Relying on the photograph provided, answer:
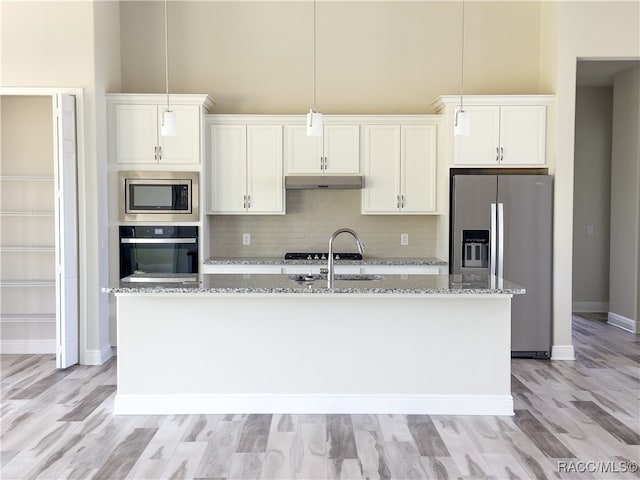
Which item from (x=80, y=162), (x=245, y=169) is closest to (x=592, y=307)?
(x=245, y=169)

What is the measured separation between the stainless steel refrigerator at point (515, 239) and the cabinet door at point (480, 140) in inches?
8.1

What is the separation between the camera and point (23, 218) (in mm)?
5547

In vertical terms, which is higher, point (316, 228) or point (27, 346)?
point (316, 228)

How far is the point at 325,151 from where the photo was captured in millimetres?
5719

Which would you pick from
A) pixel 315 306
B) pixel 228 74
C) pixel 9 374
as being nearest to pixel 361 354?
pixel 315 306

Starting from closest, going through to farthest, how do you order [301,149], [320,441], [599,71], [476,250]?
1. [320,441]
2. [476,250]
3. [301,149]
4. [599,71]

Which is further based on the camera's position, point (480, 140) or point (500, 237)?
point (480, 140)

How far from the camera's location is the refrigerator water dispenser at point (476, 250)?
5410 mm

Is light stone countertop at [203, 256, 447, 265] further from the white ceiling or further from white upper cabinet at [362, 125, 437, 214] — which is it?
the white ceiling

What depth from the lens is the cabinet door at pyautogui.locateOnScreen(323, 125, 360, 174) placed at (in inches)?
225

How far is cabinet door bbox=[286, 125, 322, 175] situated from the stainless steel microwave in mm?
997

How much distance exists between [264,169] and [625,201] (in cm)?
425

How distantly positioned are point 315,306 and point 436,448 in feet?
3.89

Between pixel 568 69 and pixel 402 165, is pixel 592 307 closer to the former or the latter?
pixel 568 69
